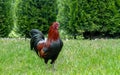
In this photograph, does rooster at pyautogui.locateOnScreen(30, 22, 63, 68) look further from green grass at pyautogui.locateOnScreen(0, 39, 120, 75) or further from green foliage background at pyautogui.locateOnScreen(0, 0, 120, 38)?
green foliage background at pyautogui.locateOnScreen(0, 0, 120, 38)

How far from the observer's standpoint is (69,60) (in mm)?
8180

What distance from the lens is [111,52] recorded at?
29.3ft

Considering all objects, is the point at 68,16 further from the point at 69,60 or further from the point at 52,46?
the point at 52,46

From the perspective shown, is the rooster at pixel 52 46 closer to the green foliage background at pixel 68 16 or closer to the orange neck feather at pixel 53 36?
the orange neck feather at pixel 53 36

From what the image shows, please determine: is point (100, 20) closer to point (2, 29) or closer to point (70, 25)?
point (70, 25)

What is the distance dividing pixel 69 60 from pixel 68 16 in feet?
17.2

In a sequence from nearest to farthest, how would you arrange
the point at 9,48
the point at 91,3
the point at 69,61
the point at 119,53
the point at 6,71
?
the point at 6,71 < the point at 69,61 < the point at 119,53 < the point at 9,48 < the point at 91,3

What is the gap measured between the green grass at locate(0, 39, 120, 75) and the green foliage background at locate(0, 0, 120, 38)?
2482 millimetres

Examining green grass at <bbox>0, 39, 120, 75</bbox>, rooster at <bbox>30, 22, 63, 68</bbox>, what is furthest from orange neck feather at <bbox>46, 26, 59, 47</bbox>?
green grass at <bbox>0, 39, 120, 75</bbox>

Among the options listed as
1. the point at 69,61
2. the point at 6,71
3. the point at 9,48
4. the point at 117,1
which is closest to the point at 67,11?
the point at 117,1

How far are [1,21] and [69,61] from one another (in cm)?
575

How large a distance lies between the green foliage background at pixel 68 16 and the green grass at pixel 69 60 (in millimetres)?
2482

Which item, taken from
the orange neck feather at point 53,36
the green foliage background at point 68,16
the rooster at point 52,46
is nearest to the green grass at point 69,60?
the rooster at point 52,46

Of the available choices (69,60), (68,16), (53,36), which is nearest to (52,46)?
(53,36)
